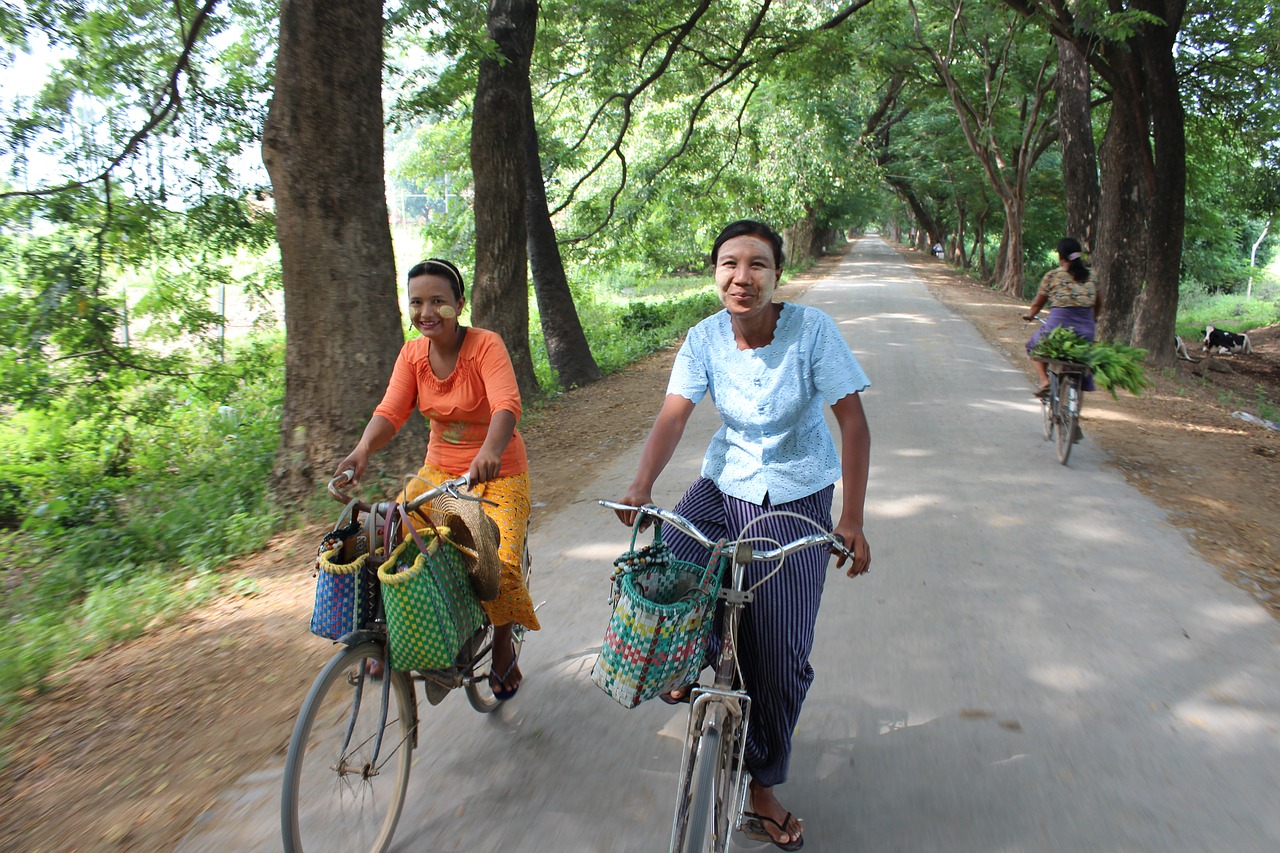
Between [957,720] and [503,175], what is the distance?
8.62 meters

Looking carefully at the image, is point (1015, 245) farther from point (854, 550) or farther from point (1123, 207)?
point (854, 550)

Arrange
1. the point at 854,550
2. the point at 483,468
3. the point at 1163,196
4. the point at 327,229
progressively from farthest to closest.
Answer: the point at 1163,196 < the point at 327,229 < the point at 483,468 < the point at 854,550

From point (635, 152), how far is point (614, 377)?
13.4 meters

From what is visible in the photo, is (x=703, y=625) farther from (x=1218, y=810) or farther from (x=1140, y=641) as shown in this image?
(x=1140, y=641)

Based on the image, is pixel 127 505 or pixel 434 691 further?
pixel 127 505

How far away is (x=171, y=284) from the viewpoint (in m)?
9.95

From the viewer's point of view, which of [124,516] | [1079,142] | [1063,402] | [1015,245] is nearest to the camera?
[124,516]

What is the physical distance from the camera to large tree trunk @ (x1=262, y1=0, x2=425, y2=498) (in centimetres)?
634

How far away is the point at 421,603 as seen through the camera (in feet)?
8.91

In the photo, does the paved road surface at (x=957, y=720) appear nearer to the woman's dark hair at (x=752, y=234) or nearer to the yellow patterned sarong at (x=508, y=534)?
the yellow patterned sarong at (x=508, y=534)

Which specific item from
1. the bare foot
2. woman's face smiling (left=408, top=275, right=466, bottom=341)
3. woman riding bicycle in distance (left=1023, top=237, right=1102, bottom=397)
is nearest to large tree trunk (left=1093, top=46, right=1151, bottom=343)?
woman riding bicycle in distance (left=1023, top=237, right=1102, bottom=397)

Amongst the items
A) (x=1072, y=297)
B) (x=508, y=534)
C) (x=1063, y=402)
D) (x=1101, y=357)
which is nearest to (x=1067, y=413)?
(x=1063, y=402)

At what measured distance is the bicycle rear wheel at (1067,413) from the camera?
24.4 ft

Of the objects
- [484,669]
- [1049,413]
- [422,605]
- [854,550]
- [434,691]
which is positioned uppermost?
[854,550]
